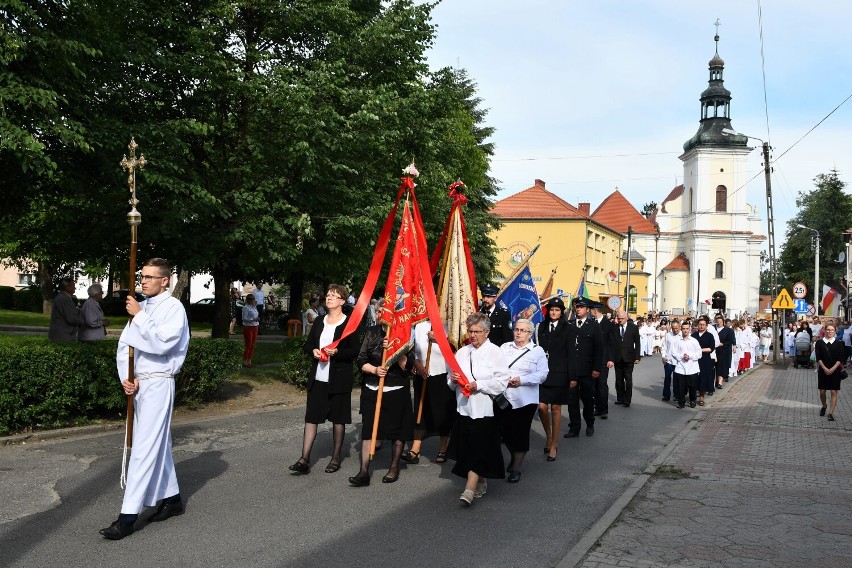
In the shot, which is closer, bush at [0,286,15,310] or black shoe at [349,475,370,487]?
black shoe at [349,475,370,487]

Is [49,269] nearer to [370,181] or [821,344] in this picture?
[370,181]

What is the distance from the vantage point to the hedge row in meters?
9.39

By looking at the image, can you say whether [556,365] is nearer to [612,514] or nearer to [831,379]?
[612,514]

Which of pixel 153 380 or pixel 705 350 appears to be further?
pixel 705 350

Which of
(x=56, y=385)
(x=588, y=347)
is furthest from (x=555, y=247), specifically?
(x=56, y=385)

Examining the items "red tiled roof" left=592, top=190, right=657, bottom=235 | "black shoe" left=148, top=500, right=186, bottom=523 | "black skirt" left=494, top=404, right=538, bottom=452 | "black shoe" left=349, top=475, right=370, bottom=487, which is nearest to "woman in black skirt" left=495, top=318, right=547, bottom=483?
"black skirt" left=494, top=404, right=538, bottom=452

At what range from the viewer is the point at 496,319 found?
1037cm

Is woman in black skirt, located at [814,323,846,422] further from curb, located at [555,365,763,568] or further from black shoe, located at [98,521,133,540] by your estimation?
black shoe, located at [98,521,133,540]

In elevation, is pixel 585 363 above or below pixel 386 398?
above

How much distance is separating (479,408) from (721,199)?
86.9 metres

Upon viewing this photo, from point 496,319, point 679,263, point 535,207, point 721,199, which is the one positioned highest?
point 721,199

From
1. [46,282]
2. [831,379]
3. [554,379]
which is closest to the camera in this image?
[554,379]

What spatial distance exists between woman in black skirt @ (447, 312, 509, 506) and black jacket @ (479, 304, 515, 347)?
2.64m

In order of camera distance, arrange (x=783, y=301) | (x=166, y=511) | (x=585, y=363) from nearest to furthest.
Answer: (x=166, y=511)
(x=585, y=363)
(x=783, y=301)
